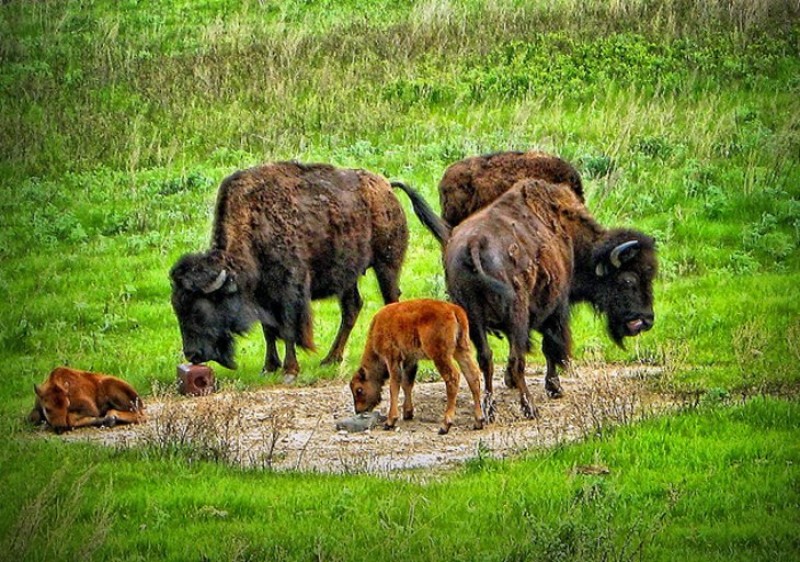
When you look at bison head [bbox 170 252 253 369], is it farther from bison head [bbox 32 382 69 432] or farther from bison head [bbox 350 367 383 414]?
bison head [bbox 350 367 383 414]

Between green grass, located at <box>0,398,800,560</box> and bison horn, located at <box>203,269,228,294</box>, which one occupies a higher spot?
green grass, located at <box>0,398,800,560</box>

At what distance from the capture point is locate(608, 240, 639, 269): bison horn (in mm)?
13703

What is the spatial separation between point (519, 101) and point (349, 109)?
10.8ft

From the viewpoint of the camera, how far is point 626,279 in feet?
45.7

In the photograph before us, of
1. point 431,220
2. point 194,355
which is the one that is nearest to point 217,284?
point 194,355

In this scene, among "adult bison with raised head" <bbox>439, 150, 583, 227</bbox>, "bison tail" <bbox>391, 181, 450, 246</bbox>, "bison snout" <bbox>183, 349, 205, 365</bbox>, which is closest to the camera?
"bison snout" <bbox>183, 349, 205, 365</bbox>

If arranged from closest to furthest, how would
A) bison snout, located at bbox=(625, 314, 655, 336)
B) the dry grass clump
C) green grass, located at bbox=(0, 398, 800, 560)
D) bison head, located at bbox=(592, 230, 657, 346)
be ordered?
green grass, located at bbox=(0, 398, 800, 560), the dry grass clump, bison head, located at bbox=(592, 230, 657, 346), bison snout, located at bbox=(625, 314, 655, 336)

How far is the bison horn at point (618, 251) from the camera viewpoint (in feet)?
45.0

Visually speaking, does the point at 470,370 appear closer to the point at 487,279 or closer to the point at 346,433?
the point at 487,279

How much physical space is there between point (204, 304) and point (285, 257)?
1.34 m

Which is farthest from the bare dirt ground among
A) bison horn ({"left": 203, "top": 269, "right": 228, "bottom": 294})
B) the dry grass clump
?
bison horn ({"left": 203, "top": 269, "right": 228, "bottom": 294})

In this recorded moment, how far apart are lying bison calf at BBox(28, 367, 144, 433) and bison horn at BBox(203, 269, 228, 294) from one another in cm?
219

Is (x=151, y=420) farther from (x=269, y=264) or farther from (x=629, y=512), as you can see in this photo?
(x=629, y=512)

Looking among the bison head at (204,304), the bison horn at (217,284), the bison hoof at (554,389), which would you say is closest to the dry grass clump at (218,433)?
the bison head at (204,304)
